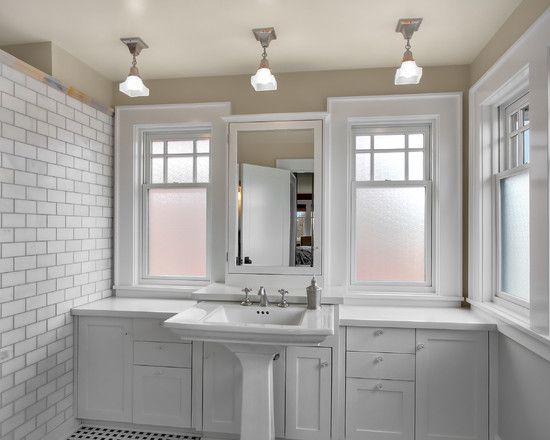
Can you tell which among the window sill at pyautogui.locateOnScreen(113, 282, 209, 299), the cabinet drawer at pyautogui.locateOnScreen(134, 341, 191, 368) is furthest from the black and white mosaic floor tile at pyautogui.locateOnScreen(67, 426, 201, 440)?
the window sill at pyautogui.locateOnScreen(113, 282, 209, 299)

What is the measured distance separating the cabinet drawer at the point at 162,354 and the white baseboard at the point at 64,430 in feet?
2.01

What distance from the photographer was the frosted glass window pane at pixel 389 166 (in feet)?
10.1

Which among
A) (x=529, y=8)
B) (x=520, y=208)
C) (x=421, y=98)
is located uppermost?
(x=529, y=8)

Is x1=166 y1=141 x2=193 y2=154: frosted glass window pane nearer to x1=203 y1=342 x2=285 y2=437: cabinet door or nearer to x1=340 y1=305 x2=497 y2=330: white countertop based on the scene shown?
x1=203 y1=342 x2=285 y2=437: cabinet door

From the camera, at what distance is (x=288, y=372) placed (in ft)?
8.35

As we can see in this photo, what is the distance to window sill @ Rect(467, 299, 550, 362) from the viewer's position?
190 cm

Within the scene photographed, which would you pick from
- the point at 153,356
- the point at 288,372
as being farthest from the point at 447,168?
the point at 153,356

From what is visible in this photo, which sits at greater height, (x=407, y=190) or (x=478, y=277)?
(x=407, y=190)

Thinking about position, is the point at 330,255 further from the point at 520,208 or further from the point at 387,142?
the point at 520,208

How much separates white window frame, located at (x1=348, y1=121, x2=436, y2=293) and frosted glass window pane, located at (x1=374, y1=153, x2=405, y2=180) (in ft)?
0.09

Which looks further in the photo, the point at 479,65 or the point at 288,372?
the point at 479,65

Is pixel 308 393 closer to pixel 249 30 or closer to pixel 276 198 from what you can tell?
pixel 276 198

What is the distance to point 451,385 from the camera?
2469 mm

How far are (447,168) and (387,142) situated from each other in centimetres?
48
